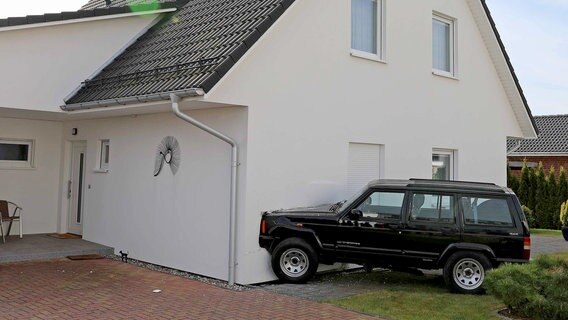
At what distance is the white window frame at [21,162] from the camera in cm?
1334

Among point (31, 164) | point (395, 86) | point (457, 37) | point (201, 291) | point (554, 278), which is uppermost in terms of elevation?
point (457, 37)

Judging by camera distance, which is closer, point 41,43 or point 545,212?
point 41,43

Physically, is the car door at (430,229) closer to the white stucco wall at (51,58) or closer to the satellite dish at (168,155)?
the satellite dish at (168,155)

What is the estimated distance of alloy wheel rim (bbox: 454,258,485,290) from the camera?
8.90m

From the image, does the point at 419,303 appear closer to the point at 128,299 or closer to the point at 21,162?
the point at 128,299

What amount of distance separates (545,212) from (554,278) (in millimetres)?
19674

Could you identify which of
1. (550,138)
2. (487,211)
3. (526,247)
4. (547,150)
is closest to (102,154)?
(487,211)

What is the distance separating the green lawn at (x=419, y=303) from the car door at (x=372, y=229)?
0.71 m

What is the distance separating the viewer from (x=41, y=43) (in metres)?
11.0

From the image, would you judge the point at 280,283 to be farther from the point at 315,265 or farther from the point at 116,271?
the point at 116,271

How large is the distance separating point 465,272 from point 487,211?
3.51 ft

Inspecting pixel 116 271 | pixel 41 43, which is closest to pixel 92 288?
pixel 116 271

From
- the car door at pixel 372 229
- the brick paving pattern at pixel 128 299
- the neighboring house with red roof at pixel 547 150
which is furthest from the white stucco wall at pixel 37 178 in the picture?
the neighboring house with red roof at pixel 547 150

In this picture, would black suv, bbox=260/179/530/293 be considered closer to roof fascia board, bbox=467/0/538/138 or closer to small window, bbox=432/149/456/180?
small window, bbox=432/149/456/180
